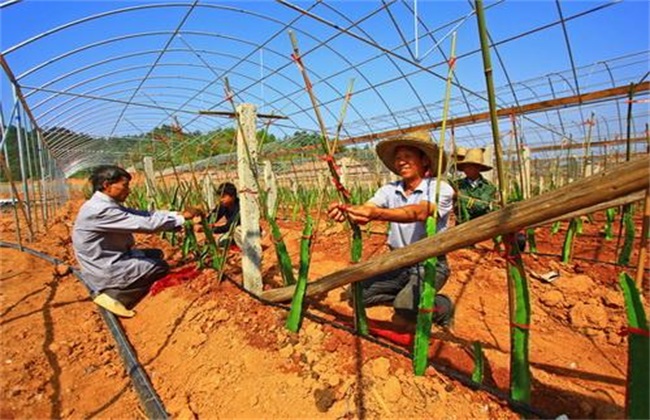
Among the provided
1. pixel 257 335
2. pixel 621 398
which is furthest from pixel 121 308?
pixel 621 398

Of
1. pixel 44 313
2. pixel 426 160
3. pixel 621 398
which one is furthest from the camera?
pixel 44 313

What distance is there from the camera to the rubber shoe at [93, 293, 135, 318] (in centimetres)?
326

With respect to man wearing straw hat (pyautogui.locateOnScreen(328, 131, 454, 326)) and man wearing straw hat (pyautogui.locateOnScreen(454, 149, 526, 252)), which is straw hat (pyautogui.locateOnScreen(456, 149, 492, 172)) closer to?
man wearing straw hat (pyautogui.locateOnScreen(454, 149, 526, 252))

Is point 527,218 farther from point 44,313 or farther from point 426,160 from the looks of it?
point 44,313

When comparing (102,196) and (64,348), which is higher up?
(102,196)

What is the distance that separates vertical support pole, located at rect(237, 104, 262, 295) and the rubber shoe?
1.29 metres

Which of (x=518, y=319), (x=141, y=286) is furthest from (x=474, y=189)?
(x=141, y=286)

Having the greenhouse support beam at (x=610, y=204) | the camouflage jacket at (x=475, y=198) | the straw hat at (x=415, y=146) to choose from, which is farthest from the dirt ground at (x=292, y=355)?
the straw hat at (x=415, y=146)

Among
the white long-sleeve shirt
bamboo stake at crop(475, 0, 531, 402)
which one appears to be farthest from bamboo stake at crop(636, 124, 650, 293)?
the white long-sleeve shirt

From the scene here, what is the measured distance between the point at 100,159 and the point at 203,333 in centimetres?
2444

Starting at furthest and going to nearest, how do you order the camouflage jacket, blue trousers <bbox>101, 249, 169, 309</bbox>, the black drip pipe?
the camouflage jacket, blue trousers <bbox>101, 249, 169, 309</bbox>, the black drip pipe

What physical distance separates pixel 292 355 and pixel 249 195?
1.22m

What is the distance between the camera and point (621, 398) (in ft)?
6.18

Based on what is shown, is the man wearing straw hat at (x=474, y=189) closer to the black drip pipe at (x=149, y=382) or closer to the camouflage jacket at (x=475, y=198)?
the camouflage jacket at (x=475, y=198)
